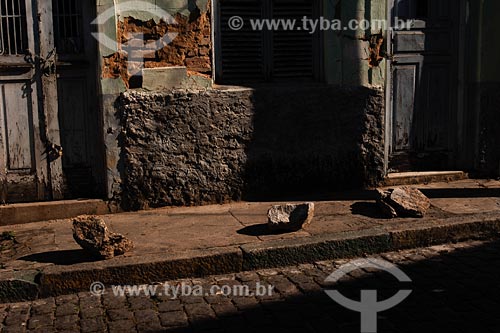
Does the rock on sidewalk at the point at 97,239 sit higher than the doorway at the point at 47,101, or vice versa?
the doorway at the point at 47,101

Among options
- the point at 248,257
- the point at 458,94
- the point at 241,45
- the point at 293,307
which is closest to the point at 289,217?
the point at 248,257

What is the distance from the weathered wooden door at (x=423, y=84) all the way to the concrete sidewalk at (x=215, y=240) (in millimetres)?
909

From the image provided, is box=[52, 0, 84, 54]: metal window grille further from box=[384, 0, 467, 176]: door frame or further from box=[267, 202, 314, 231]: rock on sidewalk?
box=[384, 0, 467, 176]: door frame

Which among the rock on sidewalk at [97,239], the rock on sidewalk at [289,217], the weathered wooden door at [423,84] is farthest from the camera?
the weathered wooden door at [423,84]

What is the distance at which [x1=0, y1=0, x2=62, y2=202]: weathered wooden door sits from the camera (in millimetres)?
6363

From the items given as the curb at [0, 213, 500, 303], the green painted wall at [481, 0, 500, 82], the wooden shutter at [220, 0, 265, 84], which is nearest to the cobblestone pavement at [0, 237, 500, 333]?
the curb at [0, 213, 500, 303]

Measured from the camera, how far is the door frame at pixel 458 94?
24.1 feet

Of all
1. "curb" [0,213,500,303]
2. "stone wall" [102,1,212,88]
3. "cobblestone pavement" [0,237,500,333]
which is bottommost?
"cobblestone pavement" [0,237,500,333]

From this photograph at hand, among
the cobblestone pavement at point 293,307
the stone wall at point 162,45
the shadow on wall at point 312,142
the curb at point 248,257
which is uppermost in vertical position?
the stone wall at point 162,45

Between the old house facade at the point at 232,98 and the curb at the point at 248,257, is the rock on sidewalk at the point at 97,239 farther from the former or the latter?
the old house facade at the point at 232,98

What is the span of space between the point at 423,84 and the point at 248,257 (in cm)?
354

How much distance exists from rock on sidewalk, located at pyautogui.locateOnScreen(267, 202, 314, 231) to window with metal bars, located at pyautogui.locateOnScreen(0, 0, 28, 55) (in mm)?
2981

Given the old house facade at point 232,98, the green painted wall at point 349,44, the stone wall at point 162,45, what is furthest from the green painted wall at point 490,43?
the stone wall at point 162,45

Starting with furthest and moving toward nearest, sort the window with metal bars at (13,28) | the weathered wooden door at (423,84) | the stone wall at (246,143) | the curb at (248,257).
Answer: the weathered wooden door at (423,84)
the stone wall at (246,143)
the window with metal bars at (13,28)
the curb at (248,257)
